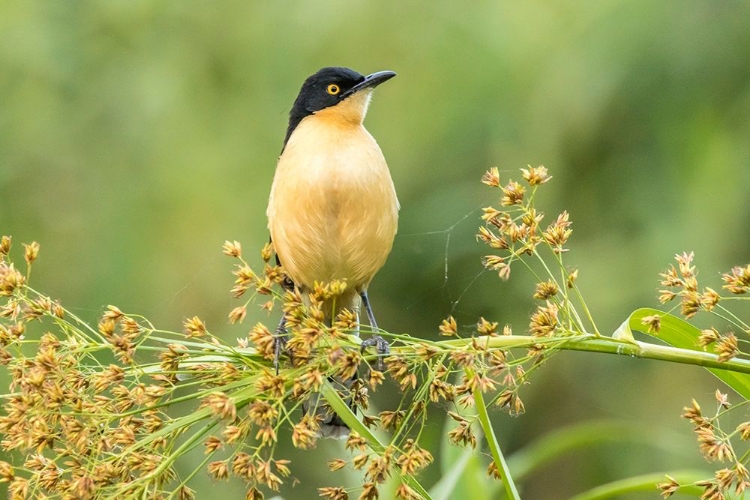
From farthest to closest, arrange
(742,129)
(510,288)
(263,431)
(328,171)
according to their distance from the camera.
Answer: (510,288) < (742,129) < (328,171) < (263,431)

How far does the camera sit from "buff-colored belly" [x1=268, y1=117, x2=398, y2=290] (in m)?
3.45

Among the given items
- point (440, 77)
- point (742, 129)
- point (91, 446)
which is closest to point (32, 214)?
point (440, 77)

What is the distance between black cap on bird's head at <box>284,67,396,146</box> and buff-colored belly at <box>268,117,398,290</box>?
31cm

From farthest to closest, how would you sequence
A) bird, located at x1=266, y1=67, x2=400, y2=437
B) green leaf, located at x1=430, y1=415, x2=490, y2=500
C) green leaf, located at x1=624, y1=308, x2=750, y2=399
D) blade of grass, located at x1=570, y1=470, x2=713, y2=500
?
bird, located at x1=266, y1=67, x2=400, y2=437 → green leaf, located at x1=430, y1=415, x2=490, y2=500 → blade of grass, located at x1=570, y1=470, x2=713, y2=500 → green leaf, located at x1=624, y1=308, x2=750, y2=399

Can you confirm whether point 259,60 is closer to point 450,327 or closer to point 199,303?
point 199,303

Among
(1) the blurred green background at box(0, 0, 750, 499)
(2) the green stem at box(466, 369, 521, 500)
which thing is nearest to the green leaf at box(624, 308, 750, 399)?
(2) the green stem at box(466, 369, 521, 500)

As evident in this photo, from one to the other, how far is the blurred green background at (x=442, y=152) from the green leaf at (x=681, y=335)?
355cm

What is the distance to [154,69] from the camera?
7207 millimetres

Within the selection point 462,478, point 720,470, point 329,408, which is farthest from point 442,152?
point 720,470

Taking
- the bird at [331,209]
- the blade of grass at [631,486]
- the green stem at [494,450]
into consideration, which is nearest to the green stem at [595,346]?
the green stem at [494,450]

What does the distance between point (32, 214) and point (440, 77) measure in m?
3.12

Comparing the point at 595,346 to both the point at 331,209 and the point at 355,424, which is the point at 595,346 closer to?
the point at 355,424

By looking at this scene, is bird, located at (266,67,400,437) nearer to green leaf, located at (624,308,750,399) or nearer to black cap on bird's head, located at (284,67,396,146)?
black cap on bird's head, located at (284,67,396,146)

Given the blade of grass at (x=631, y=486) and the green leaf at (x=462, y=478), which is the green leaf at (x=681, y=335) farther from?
the green leaf at (x=462, y=478)
